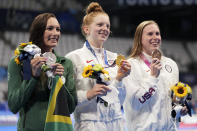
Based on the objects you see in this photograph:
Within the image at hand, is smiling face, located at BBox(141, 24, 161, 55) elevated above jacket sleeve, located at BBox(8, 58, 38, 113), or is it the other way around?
smiling face, located at BBox(141, 24, 161, 55)

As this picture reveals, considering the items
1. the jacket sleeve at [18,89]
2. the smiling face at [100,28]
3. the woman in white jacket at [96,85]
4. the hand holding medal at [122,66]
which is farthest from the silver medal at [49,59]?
the smiling face at [100,28]

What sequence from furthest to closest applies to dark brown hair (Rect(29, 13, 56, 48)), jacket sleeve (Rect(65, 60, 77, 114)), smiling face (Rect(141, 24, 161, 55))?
smiling face (Rect(141, 24, 161, 55)), dark brown hair (Rect(29, 13, 56, 48)), jacket sleeve (Rect(65, 60, 77, 114))

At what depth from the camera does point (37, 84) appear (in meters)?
2.81

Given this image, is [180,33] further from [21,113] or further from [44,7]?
[21,113]

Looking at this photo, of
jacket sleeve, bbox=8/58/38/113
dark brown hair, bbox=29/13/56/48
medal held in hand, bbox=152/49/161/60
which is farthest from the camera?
medal held in hand, bbox=152/49/161/60

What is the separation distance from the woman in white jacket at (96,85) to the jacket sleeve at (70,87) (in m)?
0.20

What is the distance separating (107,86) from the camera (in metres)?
3.06

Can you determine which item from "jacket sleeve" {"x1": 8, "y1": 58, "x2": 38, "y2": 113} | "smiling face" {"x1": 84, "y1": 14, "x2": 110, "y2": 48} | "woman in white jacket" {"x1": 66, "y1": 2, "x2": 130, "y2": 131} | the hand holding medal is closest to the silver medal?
"jacket sleeve" {"x1": 8, "y1": 58, "x2": 38, "y2": 113}

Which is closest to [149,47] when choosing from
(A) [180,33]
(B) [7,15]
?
(B) [7,15]

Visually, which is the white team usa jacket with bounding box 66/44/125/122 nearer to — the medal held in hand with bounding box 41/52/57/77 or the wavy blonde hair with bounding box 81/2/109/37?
the wavy blonde hair with bounding box 81/2/109/37

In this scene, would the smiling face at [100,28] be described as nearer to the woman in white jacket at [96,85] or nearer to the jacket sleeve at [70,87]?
the woman in white jacket at [96,85]

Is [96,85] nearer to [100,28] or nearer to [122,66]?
[122,66]

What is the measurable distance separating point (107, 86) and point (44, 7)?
16699 millimetres

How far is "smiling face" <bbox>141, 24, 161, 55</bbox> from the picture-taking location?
372cm
